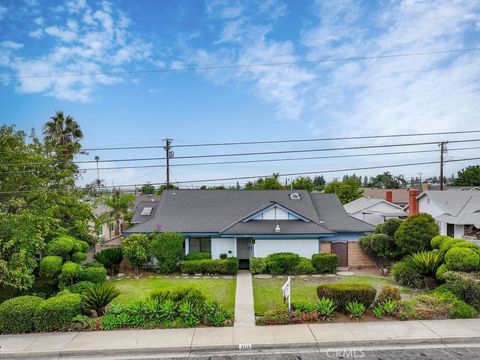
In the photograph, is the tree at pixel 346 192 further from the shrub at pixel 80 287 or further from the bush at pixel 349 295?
the shrub at pixel 80 287

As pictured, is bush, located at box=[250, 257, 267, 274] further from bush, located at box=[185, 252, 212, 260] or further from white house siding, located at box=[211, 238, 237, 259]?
bush, located at box=[185, 252, 212, 260]

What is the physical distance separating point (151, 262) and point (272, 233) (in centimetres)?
774

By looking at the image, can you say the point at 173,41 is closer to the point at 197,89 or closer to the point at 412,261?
the point at 197,89

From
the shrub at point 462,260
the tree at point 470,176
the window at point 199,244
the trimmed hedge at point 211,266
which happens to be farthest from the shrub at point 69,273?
the tree at point 470,176

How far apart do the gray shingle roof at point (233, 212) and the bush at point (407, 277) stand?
208 inches

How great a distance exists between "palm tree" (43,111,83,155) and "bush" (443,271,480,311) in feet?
95.0

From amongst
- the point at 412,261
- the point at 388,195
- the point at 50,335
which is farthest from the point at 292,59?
the point at 388,195

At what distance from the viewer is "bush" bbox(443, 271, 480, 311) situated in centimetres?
1128

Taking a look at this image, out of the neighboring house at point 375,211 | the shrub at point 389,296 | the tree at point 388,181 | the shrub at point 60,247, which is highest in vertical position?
the tree at point 388,181

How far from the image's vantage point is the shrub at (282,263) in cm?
1866

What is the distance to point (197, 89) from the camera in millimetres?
18719

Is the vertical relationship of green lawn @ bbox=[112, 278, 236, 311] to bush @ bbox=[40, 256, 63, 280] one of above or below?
below

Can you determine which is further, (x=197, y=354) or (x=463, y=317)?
(x=463, y=317)

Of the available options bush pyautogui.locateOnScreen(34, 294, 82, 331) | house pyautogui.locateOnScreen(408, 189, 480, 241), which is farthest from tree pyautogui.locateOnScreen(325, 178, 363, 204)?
bush pyautogui.locateOnScreen(34, 294, 82, 331)
